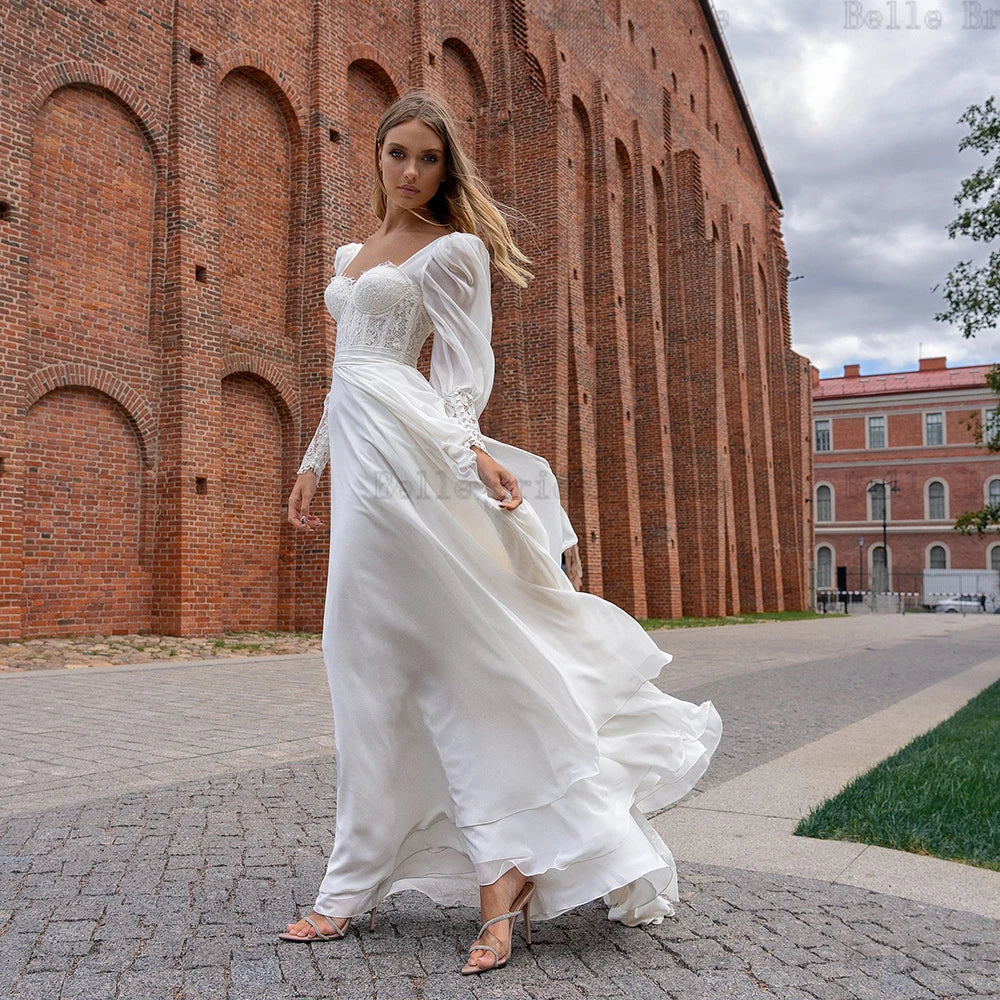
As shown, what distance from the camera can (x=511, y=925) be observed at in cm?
244

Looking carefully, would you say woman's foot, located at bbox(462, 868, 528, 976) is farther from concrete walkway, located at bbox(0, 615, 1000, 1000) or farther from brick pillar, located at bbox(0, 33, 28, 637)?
brick pillar, located at bbox(0, 33, 28, 637)

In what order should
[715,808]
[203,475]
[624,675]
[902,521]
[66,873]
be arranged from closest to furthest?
1. [624,675]
2. [66,873]
3. [715,808]
4. [203,475]
5. [902,521]

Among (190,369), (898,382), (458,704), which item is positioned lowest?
(458,704)

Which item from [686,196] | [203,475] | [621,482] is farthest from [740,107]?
[203,475]

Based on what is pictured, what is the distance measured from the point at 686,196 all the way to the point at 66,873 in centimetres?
3156

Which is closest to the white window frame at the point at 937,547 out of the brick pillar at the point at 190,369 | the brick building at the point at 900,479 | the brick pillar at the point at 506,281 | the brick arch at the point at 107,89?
the brick building at the point at 900,479

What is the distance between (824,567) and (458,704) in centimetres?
6410

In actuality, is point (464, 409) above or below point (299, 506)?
above

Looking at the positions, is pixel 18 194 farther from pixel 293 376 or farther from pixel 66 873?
pixel 66 873

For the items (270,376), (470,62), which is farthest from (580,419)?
(270,376)

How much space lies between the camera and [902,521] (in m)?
59.9

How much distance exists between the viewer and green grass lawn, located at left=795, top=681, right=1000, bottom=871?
356 cm

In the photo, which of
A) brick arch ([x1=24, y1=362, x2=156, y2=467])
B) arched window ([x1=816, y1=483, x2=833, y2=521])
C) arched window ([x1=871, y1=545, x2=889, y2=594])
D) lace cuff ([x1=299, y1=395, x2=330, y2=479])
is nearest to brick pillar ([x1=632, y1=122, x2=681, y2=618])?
brick arch ([x1=24, y1=362, x2=156, y2=467])

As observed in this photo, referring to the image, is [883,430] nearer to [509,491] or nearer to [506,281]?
[506,281]
